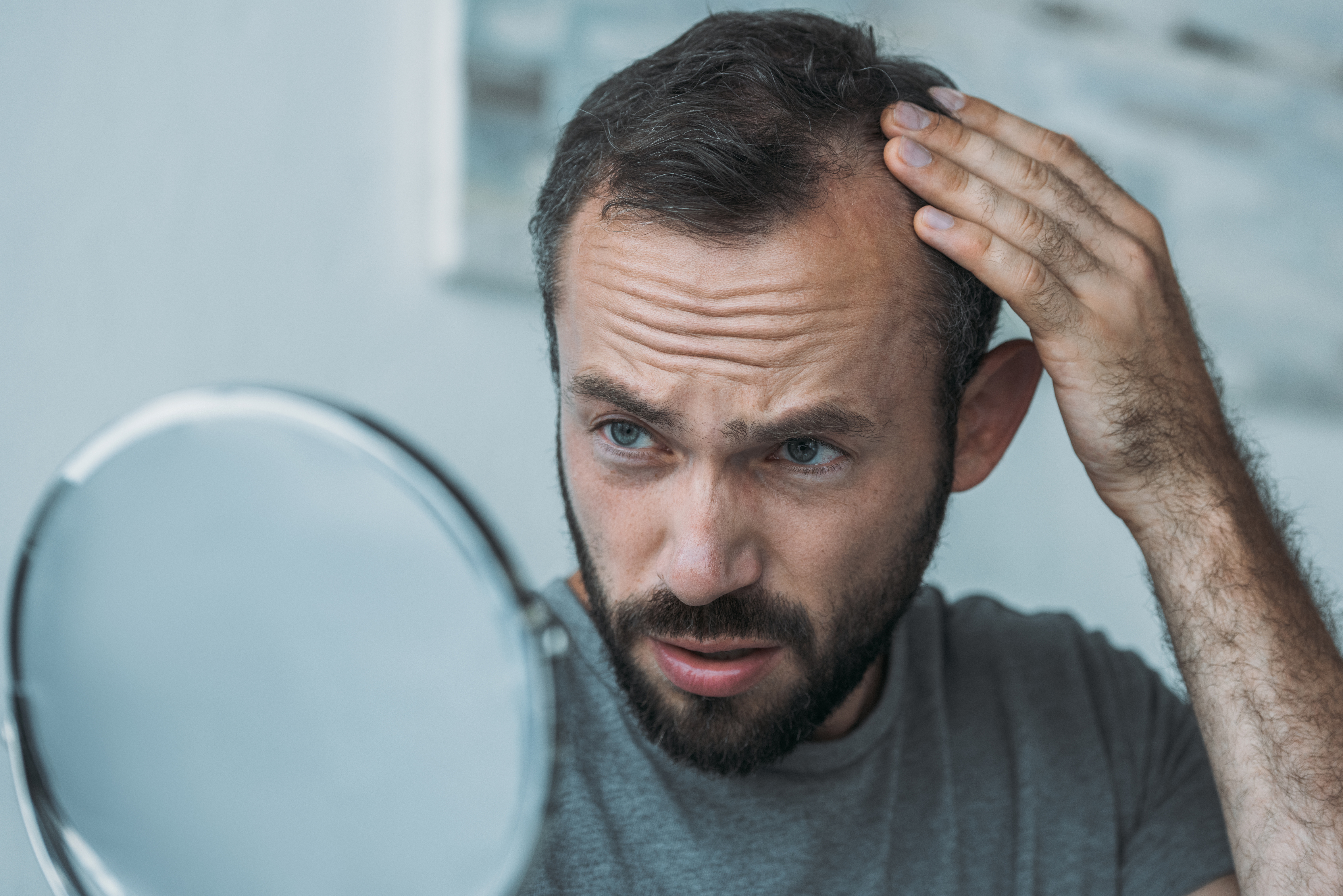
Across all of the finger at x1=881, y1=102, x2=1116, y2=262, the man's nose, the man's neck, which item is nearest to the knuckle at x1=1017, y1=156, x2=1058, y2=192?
the finger at x1=881, y1=102, x2=1116, y2=262

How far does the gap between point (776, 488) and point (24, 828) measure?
66 cm

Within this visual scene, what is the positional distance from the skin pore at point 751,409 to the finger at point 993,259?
26 millimetres

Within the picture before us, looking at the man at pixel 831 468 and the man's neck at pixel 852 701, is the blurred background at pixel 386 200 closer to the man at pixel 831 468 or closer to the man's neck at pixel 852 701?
the man at pixel 831 468

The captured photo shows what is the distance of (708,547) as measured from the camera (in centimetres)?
98

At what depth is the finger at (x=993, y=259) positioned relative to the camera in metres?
1.05

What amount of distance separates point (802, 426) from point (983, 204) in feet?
0.96

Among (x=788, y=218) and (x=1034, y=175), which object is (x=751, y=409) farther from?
(x=1034, y=175)

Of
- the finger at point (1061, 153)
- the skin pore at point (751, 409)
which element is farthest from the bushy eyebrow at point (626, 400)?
the finger at point (1061, 153)

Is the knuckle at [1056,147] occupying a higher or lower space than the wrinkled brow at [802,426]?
higher

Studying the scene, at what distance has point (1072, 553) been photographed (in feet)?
7.29

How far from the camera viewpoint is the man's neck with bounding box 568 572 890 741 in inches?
47.8

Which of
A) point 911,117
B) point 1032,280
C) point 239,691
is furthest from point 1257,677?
point 239,691

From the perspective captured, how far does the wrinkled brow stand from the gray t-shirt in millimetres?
338

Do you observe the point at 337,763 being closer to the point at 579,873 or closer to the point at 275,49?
the point at 579,873
